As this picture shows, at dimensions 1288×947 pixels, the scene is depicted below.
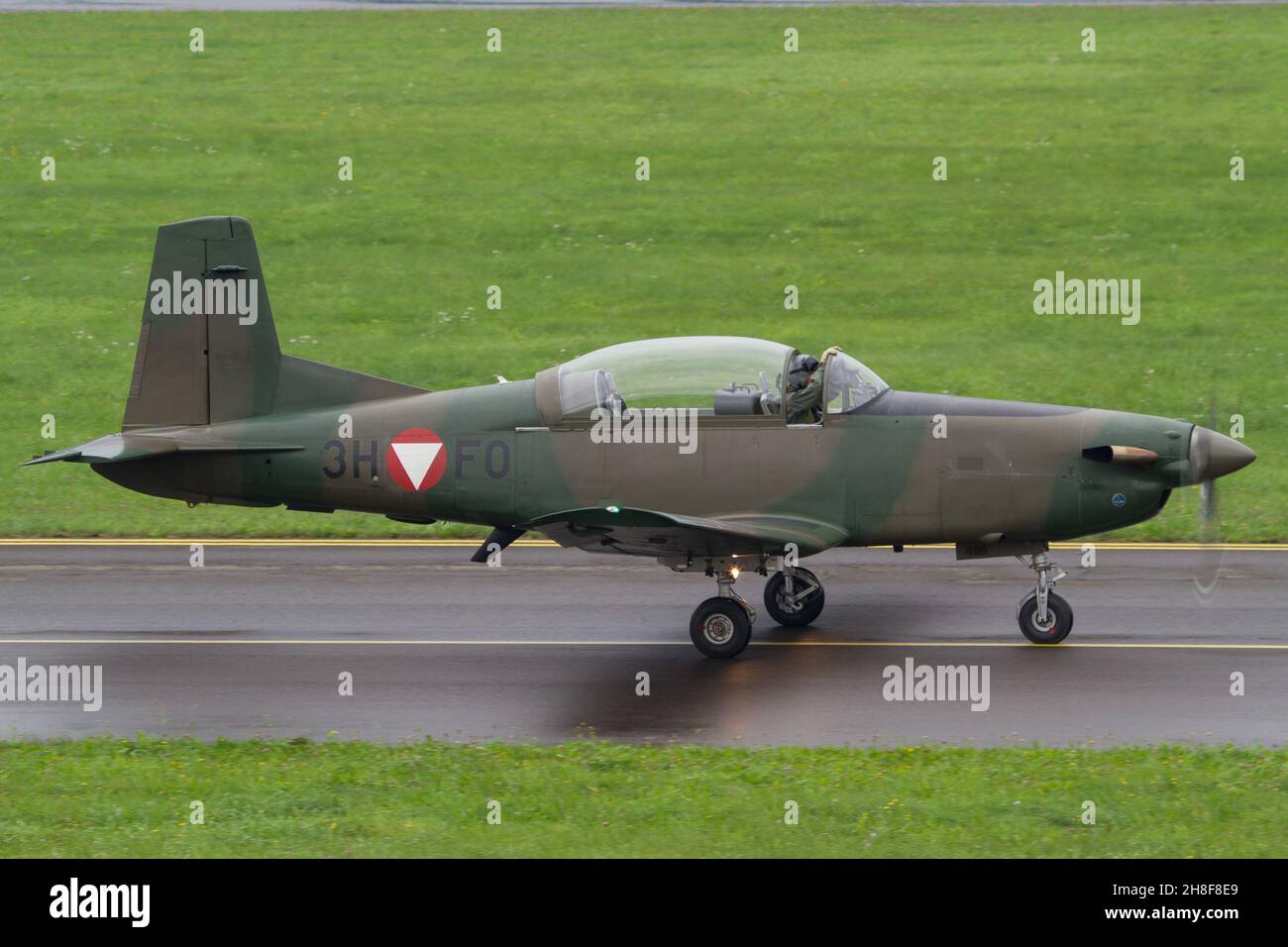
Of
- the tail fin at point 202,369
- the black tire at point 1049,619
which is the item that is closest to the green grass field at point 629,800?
the black tire at point 1049,619

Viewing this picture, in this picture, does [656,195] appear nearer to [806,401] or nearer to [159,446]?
[806,401]

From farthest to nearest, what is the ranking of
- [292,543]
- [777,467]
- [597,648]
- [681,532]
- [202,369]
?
[292,543] < [202,369] < [597,648] < [777,467] < [681,532]

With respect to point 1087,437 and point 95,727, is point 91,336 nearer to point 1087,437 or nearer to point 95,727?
point 95,727

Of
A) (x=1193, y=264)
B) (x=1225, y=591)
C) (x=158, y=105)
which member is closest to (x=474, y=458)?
(x=1225, y=591)

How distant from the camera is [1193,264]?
30.9 m

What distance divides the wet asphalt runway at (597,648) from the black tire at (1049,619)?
12 centimetres

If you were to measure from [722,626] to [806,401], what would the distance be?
2143 mm

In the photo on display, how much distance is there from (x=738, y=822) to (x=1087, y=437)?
5.89 meters

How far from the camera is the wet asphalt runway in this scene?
545 inches

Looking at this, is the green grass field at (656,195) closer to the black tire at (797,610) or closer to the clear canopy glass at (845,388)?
the black tire at (797,610)

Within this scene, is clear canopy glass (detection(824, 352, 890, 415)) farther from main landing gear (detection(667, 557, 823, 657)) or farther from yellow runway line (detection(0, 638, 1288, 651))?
yellow runway line (detection(0, 638, 1288, 651))

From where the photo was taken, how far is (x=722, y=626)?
15477 millimetres

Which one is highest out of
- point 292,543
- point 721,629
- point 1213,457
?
point 1213,457

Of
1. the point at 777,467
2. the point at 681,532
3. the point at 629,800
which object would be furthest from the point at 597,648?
the point at 629,800
